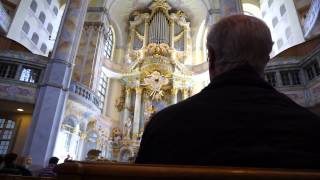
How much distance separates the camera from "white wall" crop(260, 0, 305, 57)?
1559 centimetres

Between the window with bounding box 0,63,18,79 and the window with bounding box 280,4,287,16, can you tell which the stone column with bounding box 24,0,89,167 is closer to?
the window with bounding box 0,63,18,79

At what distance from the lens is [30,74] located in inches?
512

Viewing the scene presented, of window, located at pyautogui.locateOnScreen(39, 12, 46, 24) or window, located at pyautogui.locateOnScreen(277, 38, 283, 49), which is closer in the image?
window, located at pyautogui.locateOnScreen(277, 38, 283, 49)

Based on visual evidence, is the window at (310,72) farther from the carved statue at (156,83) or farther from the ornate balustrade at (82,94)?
the ornate balustrade at (82,94)

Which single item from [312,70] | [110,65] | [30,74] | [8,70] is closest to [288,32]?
[312,70]

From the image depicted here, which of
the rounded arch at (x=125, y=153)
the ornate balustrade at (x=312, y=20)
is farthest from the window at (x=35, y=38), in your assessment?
the ornate balustrade at (x=312, y=20)

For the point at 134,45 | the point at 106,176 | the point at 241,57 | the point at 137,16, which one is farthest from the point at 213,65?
the point at 137,16

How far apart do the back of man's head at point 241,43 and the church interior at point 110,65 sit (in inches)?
267

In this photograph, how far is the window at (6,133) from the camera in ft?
47.6

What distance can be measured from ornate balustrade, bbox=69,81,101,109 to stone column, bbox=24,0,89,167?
167 cm

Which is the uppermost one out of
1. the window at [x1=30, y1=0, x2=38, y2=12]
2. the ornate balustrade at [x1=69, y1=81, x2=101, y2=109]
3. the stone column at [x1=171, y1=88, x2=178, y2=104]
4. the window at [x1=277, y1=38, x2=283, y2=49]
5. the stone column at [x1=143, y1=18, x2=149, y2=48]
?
the stone column at [x1=143, y1=18, x2=149, y2=48]

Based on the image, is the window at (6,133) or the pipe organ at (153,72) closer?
the window at (6,133)

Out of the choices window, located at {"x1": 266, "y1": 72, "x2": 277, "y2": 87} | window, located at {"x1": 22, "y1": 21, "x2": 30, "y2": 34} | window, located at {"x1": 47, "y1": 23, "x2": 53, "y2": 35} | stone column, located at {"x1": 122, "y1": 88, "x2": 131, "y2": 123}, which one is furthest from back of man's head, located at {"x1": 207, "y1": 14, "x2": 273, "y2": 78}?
window, located at {"x1": 47, "y1": 23, "x2": 53, "y2": 35}

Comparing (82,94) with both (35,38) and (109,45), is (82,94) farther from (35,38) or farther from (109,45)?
(109,45)
